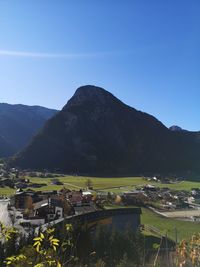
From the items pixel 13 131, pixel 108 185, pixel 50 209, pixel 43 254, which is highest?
pixel 13 131

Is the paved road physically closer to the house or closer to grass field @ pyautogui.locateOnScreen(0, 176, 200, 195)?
the house

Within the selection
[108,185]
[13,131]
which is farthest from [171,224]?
[13,131]

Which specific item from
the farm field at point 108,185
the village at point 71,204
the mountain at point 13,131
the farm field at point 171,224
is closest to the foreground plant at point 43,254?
the village at point 71,204

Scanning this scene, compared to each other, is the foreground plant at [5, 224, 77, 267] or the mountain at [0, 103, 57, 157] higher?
the mountain at [0, 103, 57, 157]

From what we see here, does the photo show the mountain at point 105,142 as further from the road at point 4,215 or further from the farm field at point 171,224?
the farm field at point 171,224

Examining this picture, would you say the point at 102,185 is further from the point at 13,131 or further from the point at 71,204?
the point at 13,131

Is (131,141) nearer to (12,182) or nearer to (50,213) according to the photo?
(12,182)

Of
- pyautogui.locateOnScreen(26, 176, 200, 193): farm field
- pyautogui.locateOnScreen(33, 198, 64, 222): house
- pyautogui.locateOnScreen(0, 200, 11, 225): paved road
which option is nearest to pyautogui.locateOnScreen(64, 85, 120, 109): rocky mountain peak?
pyautogui.locateOnScreen(26, 176, 200, 193): farm field

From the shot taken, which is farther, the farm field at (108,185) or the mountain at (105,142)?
the mountain at (105,142)
